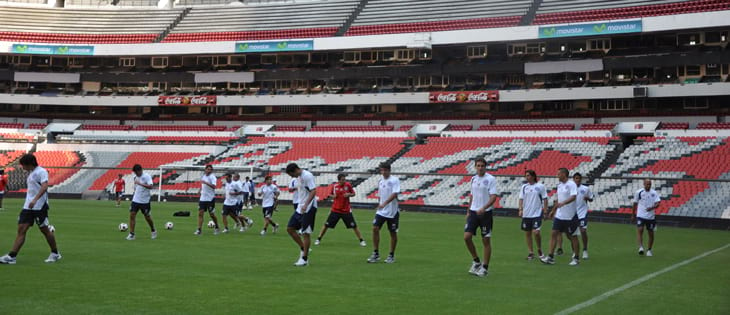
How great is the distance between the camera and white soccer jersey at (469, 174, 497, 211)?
44.4 feet

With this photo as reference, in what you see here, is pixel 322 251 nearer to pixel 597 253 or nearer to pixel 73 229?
pixel 597 253

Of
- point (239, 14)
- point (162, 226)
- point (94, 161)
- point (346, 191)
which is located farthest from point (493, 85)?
point (346, 191)

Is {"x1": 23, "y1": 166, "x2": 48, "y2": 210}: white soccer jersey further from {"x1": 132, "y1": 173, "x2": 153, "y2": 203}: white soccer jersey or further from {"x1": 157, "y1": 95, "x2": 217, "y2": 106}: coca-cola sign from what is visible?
{"x1": 157, "y1": 95, "x2": 217, "y2": 106}: coca-cola sign

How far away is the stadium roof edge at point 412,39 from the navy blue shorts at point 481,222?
143ft

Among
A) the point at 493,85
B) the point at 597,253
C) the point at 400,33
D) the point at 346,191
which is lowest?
the point at 597,253

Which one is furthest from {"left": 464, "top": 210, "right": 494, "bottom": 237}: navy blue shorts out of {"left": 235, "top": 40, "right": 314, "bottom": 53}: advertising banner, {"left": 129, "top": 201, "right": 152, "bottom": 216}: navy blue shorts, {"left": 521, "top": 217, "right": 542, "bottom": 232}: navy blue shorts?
{"left": 235, "top": 40, "right": 314, "bottom": 53}: advertising banner

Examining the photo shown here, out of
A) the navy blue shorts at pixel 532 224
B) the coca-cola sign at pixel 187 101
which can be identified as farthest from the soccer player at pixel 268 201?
the coca-cola sign at pixel 187 101

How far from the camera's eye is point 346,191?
58.9 feet

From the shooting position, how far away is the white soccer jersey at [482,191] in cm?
1353

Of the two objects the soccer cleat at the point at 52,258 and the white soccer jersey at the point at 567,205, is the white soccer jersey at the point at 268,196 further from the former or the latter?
the white soccer jersey at the point at 567,205

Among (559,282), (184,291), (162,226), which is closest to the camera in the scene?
(184,291)

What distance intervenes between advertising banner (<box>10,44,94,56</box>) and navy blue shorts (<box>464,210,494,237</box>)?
64.4 meters

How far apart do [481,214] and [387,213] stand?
286 cm

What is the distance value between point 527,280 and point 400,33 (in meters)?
49.9
